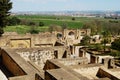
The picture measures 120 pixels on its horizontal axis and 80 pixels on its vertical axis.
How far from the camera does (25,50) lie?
1538 centimetres


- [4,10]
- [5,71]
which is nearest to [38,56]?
[5,71]

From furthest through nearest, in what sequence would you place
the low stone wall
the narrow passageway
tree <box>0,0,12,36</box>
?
tree <box>0,0,12,36</box> → the narrow passageway → the low stone wall

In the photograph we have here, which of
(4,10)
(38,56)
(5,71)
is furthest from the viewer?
(4,10)

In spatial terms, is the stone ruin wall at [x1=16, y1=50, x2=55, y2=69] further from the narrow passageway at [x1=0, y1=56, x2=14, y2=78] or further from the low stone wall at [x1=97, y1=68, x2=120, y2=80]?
the low stone wall at [x1=97, y1=68, x2=120, y2=80]

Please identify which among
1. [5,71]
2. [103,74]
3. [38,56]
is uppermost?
[38,56]

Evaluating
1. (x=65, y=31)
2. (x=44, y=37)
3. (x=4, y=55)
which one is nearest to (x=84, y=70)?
(x=4, y=55)

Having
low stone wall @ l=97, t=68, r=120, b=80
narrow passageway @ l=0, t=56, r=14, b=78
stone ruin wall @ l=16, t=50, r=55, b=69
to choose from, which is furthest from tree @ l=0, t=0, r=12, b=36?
low stone wall @ l=97, t=68, r=120, b=80

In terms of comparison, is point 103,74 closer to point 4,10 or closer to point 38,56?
point 38,56

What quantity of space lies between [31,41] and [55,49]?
4421mm

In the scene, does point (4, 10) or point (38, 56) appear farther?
point (4, 10)

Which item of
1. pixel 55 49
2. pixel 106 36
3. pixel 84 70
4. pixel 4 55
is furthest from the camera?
pixel 106 36

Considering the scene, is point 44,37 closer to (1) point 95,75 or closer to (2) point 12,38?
(2) point 12,38

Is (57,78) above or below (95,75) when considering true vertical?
above

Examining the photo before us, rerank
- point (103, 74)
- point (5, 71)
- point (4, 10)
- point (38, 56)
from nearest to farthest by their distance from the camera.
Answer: point (103, 74) → point (5, 71) → point (38, 56) → point (4, 10)
